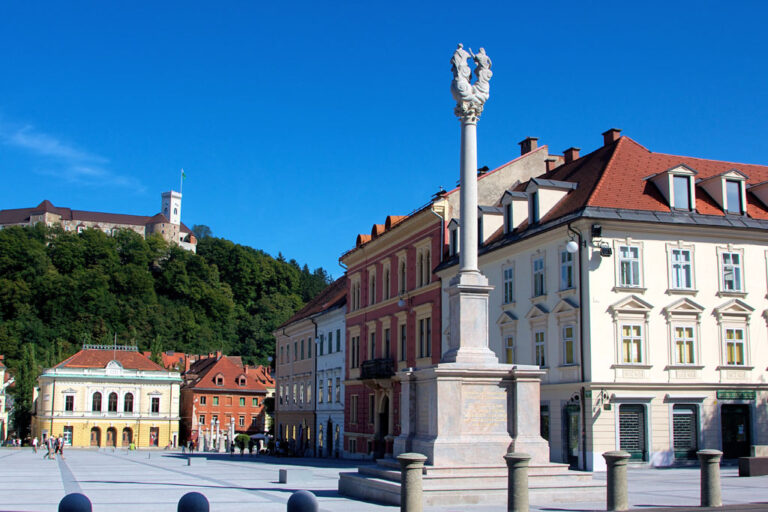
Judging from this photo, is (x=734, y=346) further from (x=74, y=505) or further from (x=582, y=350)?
(x=74, y=505)

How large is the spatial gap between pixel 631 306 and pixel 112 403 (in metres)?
67.3

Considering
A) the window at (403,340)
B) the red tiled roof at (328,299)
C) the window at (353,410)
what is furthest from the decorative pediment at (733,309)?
the red tiled roof at (328,299)

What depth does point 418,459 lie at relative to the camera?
43.2ft

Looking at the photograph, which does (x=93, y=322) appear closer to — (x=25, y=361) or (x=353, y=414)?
(x=25, y=361)

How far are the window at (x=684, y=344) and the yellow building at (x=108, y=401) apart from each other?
219ft

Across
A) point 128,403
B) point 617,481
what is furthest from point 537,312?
point 128,403

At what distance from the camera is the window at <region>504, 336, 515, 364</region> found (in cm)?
3256

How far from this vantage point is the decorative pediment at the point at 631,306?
28.2 m

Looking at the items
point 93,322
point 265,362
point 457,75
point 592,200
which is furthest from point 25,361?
point 457,75

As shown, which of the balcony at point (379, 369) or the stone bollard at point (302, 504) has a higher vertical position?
the balcony at point (379, 369)

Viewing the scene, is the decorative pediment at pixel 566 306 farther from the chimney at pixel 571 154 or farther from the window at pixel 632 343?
the chimney at pixel 571 154

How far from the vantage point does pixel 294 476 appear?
78.7ft

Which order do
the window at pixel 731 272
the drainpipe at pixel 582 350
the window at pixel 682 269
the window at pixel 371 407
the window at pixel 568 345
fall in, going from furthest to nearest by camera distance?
the window at pixel 371 407 → the window at pixel 731 272 → the window at pixel 682 269 → the window at pixel 568 345 → the drainpipe at pixel 582 350

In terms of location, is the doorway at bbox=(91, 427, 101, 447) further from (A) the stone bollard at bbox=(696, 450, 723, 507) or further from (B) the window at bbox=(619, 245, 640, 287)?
(A) the stone bollard at bbox=(696, 450, 723, 507)
